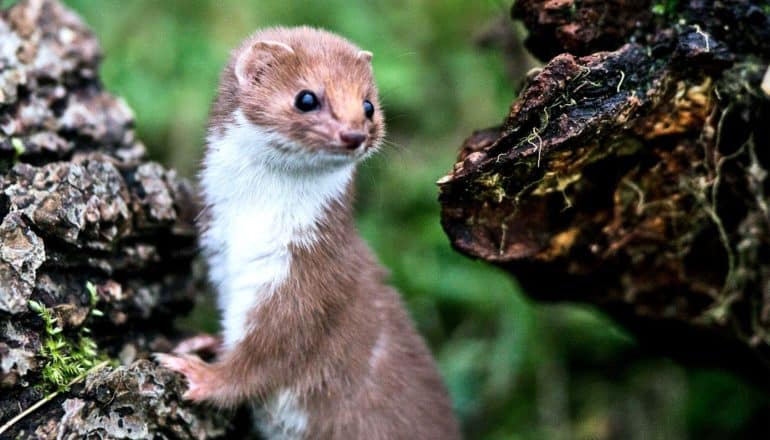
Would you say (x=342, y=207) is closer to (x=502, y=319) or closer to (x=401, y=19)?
(x=502, y=319)

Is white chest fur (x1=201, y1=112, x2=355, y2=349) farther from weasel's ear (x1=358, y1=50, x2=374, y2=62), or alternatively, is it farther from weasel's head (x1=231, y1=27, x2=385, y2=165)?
weasel's ear (x1=358, y1=50, x2=374, y2=62)

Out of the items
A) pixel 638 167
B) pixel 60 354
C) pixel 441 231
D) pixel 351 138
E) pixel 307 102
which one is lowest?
pixel 441 231

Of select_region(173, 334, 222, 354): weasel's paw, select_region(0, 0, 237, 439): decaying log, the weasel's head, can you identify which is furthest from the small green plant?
the weasel's head

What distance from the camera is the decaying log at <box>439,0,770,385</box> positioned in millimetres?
2857

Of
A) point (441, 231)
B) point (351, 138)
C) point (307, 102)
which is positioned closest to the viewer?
point (351, 138)

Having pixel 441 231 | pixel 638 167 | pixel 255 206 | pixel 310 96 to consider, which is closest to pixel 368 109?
pixel 310 96

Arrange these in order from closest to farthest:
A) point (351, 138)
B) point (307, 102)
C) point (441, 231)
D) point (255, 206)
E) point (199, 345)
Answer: point (351, 138)
point (307, 102)
point (255, 206)
point (199, 345)
point (441, 231)

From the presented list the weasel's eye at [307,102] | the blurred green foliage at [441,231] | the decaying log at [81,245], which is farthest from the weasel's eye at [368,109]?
the blurred green foliage at [441,231]

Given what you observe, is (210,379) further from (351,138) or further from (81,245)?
(351,138)

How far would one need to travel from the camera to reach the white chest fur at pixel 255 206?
3037 millimetres

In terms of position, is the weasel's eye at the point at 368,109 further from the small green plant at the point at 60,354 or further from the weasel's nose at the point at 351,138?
the small green plant at the point at 60,354

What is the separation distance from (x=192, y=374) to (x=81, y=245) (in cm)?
62

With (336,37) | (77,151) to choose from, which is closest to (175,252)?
(77,151)

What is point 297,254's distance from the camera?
10.3ft
